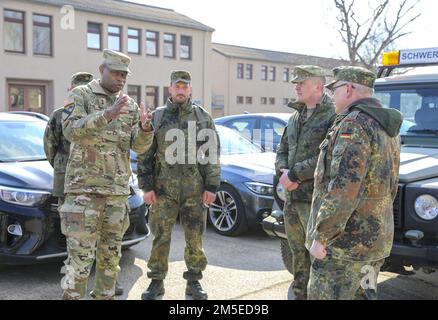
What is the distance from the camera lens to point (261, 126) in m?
8.88

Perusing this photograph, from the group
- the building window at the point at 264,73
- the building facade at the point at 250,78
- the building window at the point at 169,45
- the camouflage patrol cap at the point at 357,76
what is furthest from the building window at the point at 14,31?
the building window at the point at 264,73

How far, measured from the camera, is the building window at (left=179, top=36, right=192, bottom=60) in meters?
31.5

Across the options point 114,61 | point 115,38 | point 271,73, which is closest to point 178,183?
point 114,61

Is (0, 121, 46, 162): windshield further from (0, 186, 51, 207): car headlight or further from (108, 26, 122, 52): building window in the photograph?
(108, 26, 122, 52): building window

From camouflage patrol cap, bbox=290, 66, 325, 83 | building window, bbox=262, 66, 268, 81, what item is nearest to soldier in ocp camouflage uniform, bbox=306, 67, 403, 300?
camouflage patrol cap, bbox=290, 66, 325, 83

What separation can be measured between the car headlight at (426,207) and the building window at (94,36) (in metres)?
25.3

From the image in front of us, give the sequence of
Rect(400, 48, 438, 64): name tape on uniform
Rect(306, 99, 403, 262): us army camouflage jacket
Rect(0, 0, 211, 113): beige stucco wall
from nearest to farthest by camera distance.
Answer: Rect(306, 99, 403, 262): us army camouflage jacket, Rect(400, 48, 438, 64): name tape on uniform, Rect(0, 0, 211, 113): beige stucco wall

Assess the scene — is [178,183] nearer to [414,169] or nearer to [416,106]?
[414,169]

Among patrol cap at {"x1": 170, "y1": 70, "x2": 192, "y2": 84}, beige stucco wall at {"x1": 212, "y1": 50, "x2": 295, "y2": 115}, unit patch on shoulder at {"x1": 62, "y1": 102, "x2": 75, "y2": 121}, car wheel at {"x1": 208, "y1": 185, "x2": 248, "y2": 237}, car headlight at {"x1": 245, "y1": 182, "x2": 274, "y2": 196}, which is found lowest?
car wheel at {"x1": 208, "y1": 185, "x2": 248, "y2": 237}

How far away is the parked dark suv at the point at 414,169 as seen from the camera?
3750 millimetres

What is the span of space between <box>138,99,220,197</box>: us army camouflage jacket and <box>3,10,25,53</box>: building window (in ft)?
73.1

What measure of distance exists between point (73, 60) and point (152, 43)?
566 centimetres

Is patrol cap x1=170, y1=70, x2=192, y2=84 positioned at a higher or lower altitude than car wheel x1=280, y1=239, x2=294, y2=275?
higher

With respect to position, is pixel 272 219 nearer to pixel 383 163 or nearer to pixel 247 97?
pixel 383 163
